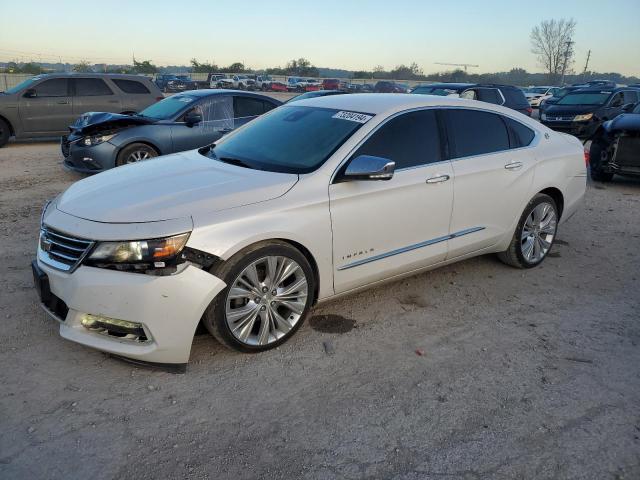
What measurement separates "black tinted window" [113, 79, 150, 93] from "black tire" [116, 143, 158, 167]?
5211 mm

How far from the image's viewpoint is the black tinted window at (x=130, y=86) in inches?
501

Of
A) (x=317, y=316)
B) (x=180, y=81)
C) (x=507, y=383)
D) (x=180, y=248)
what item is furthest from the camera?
(x=180, y=81)

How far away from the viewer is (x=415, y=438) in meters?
2.73

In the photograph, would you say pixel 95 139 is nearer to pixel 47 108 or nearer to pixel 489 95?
pixel 47 108

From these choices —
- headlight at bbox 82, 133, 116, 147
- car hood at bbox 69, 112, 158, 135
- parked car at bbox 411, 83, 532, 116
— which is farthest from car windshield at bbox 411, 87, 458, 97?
headlight at bbox 82, 133, 116, 147

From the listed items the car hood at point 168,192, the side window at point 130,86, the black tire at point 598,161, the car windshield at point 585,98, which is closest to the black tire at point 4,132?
the side window at point 130,86

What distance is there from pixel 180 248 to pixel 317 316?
1.44 metres

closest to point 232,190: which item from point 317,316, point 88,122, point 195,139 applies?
point 317,316

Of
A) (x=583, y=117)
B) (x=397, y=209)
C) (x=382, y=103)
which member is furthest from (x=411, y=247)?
(x=583, y=117)

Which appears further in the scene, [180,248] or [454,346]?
[454,346]

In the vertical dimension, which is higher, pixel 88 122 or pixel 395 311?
pixel 88 122

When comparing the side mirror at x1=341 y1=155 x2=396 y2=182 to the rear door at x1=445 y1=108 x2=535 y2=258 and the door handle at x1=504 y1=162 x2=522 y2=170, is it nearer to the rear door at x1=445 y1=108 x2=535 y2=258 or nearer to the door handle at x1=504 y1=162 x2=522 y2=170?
the rear door at x1=445 y1=108 x2=535 y2=258

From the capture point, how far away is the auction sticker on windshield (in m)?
3.98

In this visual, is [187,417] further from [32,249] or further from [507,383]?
[32,249]
